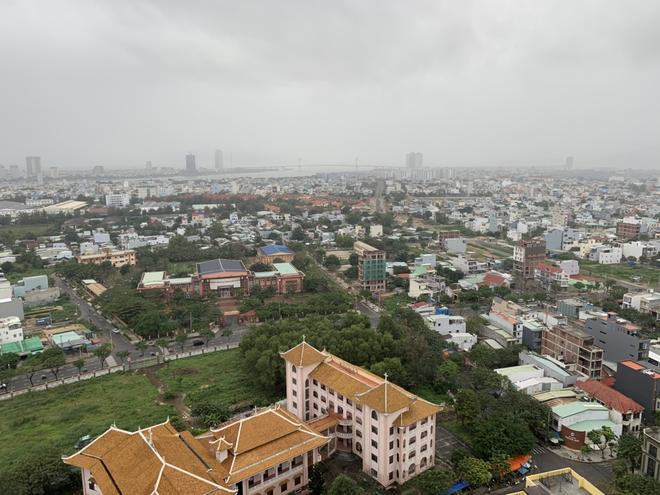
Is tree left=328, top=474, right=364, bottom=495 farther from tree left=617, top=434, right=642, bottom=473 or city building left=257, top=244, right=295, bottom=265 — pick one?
city building left=257, top=244, right=295, bottom=265

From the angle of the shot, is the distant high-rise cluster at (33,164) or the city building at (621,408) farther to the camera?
the distant high-rise cluster at (33,164)

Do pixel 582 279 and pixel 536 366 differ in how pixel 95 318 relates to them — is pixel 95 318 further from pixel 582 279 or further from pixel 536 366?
pixel 582 279

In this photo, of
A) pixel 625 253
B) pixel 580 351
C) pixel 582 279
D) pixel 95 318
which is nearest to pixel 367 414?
pixel 580 351

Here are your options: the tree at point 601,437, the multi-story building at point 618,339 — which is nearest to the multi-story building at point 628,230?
the multi-story building at point 618,339

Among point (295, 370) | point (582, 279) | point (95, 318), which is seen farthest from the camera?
point (582, 279)

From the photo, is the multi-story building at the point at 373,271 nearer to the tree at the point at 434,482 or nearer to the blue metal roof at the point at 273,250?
the blue metal roof at the point at 273,250
